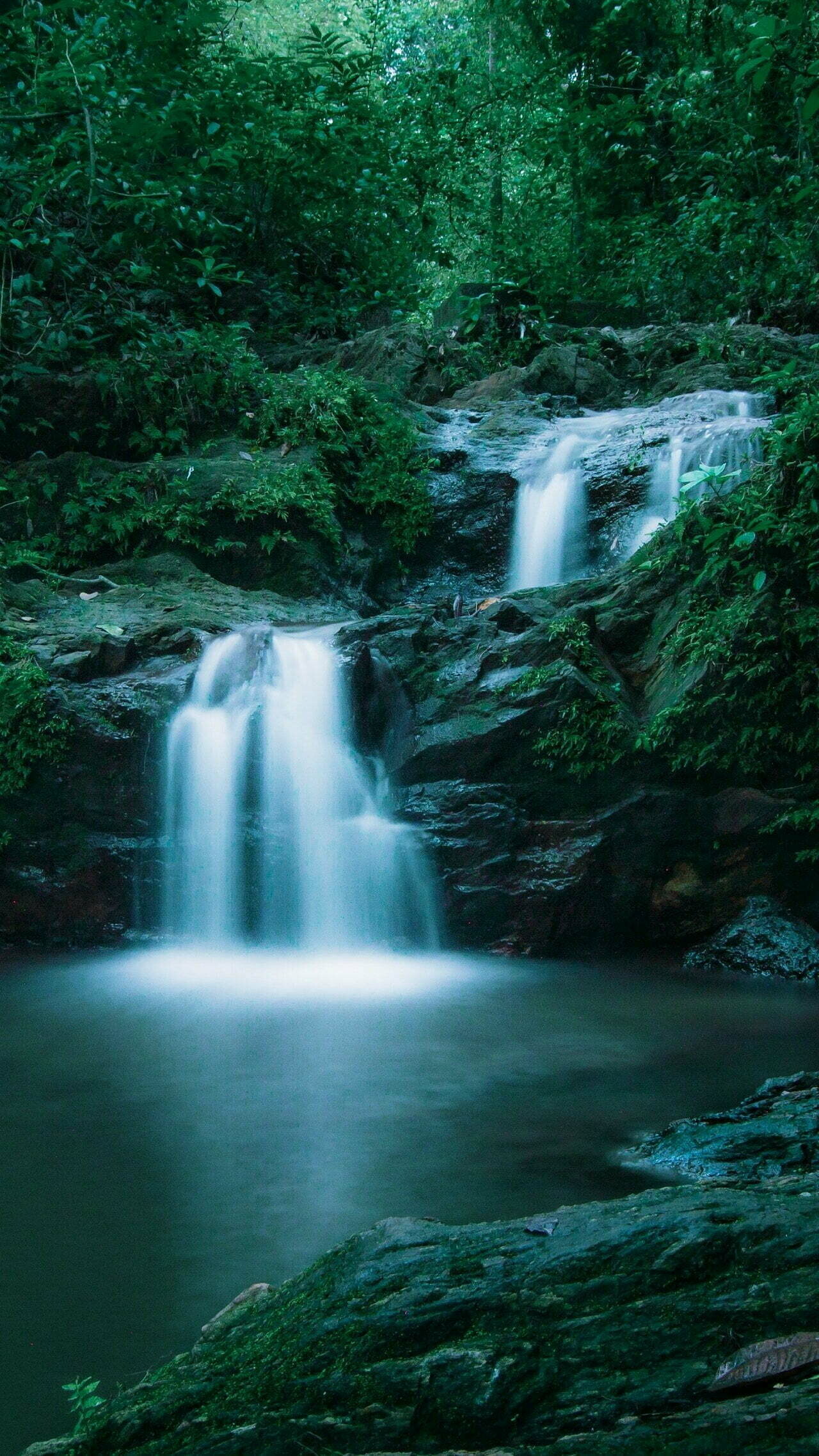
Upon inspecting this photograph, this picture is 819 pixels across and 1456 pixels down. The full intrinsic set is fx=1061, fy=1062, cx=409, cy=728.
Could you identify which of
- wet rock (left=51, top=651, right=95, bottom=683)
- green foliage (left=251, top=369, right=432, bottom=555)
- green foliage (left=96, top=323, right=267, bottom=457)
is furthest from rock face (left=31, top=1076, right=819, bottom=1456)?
green foliage (left=96, top=323, right=267, bottom=457)

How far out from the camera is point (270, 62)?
13.6m

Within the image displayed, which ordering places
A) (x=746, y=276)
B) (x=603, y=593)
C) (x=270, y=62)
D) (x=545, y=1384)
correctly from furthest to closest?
(x=270, y=62), (x=746, y=276), (x=603, y=593), (x=545, y=1384)

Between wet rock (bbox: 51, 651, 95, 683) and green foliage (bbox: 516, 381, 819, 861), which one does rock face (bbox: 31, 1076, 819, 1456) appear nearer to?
green foliage (bbox: 516, 381, 819, 861)

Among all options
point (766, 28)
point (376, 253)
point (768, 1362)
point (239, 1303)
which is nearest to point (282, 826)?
point (239, 1303)

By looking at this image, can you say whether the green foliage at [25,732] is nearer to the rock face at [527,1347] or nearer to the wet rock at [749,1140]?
the wet rock at [749,1140]

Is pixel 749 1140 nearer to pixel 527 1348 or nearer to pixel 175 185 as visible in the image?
pixel 527 1348

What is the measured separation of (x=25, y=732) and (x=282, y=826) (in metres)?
2.04

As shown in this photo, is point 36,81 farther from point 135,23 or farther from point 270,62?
point 270,62

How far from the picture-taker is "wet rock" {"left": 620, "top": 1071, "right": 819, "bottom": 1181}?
3.74m

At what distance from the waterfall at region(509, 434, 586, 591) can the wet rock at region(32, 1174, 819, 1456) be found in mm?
8821

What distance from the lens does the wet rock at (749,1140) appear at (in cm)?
374

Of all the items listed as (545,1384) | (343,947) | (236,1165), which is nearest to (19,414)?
(343,947)

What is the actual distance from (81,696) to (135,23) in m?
4.74

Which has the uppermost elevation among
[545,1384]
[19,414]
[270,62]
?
[270,62]
